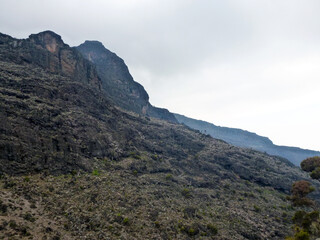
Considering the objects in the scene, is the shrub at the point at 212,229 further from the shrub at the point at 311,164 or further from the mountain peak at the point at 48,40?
the mountain peak at the point at 48,40

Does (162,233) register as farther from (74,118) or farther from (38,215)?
(74,118)

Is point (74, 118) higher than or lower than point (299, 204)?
higher

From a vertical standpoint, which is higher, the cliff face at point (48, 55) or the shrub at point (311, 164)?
the cliff face at point (48, 55)

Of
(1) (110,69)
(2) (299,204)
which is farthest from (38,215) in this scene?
(1) (110,69)

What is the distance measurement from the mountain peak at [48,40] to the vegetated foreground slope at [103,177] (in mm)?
13467

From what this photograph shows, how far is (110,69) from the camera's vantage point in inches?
7475

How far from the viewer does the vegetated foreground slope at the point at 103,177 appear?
101ft

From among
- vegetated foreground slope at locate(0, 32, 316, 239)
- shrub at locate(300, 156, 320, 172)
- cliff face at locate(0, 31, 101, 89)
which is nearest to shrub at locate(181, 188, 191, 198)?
vegetated foreground slope at locate(0, 32, 316, 239)

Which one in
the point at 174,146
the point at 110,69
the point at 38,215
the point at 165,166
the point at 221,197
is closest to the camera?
the point at 38,215

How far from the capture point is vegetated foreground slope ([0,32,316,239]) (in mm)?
30906

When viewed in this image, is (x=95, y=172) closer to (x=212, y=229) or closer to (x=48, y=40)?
(x=212, y=229)

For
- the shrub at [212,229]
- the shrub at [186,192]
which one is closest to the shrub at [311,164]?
the shrub at [212,229]

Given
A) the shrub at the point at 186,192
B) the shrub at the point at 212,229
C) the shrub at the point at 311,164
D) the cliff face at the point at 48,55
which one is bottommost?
the shrub at the point at 212,229

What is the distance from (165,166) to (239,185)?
2749cm
